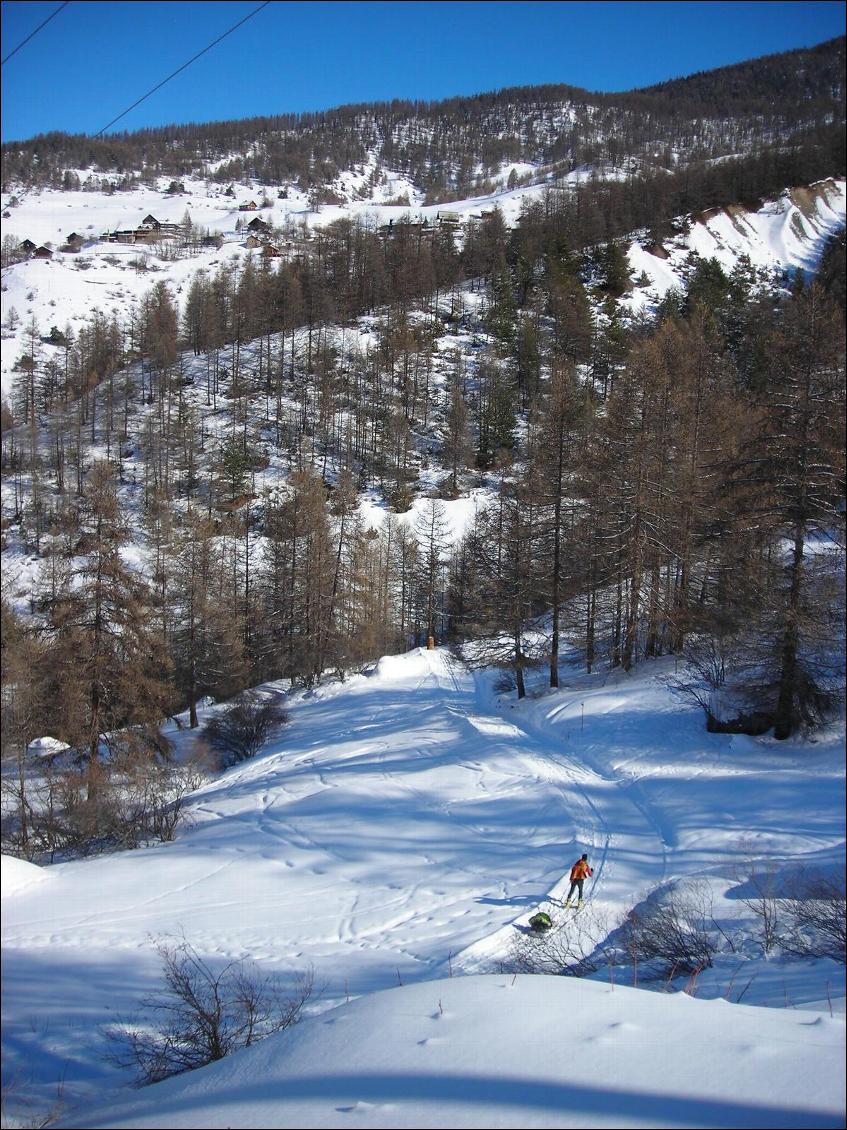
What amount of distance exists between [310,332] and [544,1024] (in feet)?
218

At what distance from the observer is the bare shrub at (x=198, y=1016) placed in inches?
194

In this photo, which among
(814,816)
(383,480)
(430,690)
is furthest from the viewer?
(383,480)

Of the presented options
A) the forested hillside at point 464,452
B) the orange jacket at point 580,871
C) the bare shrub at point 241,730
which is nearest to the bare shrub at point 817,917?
the forested hillside at point 464,452

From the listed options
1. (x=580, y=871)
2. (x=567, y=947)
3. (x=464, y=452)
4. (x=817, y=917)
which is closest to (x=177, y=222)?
(x=464, y=452)

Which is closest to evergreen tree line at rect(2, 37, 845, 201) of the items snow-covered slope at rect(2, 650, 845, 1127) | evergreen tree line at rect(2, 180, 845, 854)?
evergreen tree line at rect(2, 180, 845, 854)

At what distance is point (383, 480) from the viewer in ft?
157

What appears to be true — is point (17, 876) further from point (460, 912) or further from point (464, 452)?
point (464, 452)

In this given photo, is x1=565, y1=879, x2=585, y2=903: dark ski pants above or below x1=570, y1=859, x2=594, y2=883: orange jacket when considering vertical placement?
below

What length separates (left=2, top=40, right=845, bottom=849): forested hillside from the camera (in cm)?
1038

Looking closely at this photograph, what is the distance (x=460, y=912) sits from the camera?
30.0 ft

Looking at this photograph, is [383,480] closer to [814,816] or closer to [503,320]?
[503,320]

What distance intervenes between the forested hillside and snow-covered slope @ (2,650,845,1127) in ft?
6.21

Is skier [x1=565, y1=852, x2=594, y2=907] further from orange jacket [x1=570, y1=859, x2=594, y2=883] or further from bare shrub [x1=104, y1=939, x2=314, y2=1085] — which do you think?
bare shrub [x1=104, y1=939, x2=314, y2=1085]

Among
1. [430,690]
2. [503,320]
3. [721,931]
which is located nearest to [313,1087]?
[721,931]
